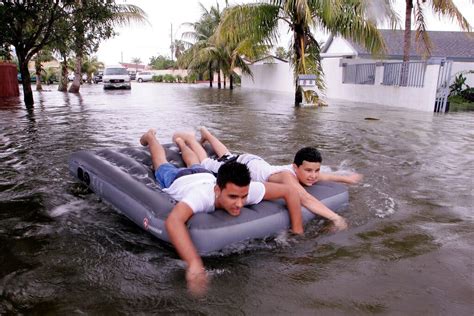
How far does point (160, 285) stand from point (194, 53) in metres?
27.8

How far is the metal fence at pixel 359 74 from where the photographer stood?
18.6 meters

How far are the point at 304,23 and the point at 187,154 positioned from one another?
Answer: 11.4 meters

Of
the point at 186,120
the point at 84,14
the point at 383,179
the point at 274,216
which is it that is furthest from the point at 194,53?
the point at 274,216

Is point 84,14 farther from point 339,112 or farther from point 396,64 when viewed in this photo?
→ point 396,64

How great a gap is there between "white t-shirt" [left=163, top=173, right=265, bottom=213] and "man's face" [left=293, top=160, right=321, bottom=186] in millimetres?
570

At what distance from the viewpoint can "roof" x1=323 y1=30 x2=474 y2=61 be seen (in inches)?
870

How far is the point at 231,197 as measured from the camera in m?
3.15

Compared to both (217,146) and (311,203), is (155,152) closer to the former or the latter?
(217,146)

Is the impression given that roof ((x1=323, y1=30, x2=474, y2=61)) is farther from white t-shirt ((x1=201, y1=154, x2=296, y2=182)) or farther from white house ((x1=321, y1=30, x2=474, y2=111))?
white t-shirt ((x1=201, y1=154, x2=296, y2=182))

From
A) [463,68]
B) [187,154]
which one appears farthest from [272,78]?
[187,154]

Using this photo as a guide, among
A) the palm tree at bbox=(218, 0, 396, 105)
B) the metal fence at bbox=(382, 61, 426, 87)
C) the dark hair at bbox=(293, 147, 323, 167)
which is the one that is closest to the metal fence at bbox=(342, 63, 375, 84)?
the metal fence at bbox=(382, 61, 426, 87)

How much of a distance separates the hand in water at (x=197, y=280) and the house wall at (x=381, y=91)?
1400 centimetres

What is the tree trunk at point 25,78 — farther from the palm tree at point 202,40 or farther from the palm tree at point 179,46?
the palm tree at point 179,46

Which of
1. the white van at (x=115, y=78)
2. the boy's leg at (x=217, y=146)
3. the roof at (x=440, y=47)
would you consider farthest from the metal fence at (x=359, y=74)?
the boy's leg at (x=217, y=146)
